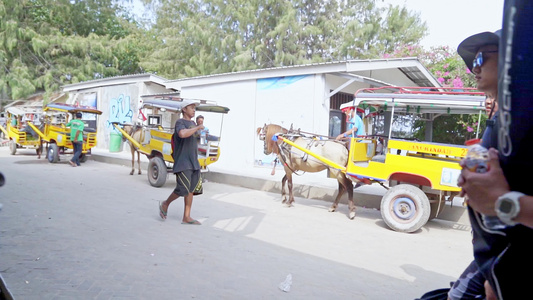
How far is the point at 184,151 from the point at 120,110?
15.6m

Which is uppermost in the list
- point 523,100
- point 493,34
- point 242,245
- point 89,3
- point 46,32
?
point 89,3

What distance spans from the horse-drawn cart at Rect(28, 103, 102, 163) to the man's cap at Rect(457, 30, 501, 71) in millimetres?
14144

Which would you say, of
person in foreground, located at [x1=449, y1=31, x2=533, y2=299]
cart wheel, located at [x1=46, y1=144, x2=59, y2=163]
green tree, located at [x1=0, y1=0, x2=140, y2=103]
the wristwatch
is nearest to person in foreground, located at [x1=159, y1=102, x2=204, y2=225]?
person in foreground, located at [x1=449, y1=31, x2=533, y2=299]

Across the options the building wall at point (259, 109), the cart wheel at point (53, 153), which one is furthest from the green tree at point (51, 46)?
the building wall at point (259, 109)

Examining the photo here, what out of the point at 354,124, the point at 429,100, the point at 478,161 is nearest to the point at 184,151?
the point at 354,124

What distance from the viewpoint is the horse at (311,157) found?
7684 millimetres

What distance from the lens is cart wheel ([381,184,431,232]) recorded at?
6345 millimetres

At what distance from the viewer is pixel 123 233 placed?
5.52 metres

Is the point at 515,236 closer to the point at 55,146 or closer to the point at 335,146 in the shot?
the point at 335,146

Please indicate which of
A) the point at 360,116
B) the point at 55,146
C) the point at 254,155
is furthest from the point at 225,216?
the point at 55,146

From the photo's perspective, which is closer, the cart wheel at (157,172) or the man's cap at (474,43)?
the man's cap at (474,43)

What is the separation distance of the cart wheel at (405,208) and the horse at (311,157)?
92 centimetres

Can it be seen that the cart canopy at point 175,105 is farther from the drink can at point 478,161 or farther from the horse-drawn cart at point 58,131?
the drink can at point 478,161

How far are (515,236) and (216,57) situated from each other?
2237cm
